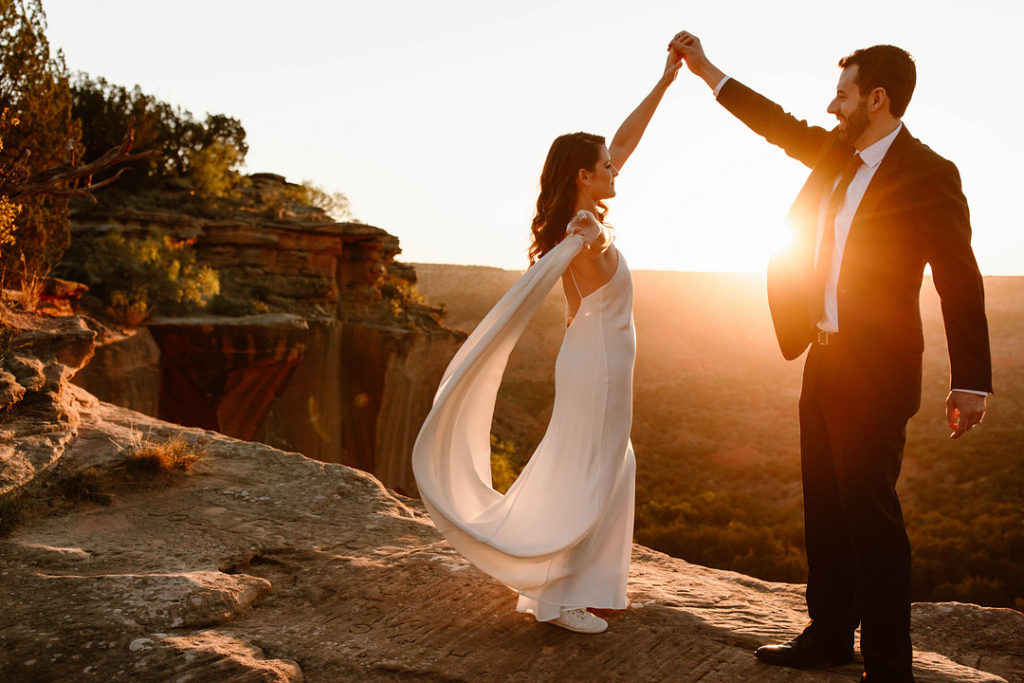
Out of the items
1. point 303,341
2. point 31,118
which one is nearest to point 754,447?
point 303,341

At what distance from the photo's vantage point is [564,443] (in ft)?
11.8

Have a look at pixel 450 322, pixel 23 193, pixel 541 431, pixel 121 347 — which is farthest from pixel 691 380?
pixel 23 193

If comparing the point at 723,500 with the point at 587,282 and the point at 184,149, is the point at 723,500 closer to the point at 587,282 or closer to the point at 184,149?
the point at 184,149

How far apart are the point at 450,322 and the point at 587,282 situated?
172 feet

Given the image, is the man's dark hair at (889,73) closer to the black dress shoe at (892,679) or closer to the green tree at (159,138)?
the black dress shoe at (892,679)

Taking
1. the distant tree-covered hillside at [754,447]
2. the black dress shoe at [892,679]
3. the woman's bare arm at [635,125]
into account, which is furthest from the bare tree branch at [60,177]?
the distant tree-covered hillside at [754,447]

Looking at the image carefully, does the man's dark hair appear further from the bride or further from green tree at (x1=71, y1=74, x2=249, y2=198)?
green tree at (x1=71, y1=74, x2=249, y2=198)

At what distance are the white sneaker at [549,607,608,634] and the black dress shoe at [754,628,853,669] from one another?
663mm

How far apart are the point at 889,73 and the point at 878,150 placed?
280mm

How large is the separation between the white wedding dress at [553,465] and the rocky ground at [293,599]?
0.29 metres

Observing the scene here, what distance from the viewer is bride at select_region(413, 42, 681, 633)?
3.38m

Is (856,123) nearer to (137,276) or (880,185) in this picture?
(880,185)

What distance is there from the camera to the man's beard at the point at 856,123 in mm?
2957

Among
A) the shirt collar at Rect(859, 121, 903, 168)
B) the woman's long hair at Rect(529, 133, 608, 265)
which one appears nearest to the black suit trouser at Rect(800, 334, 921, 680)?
the shirt collar at Rect(859, 121, 903, 168)
